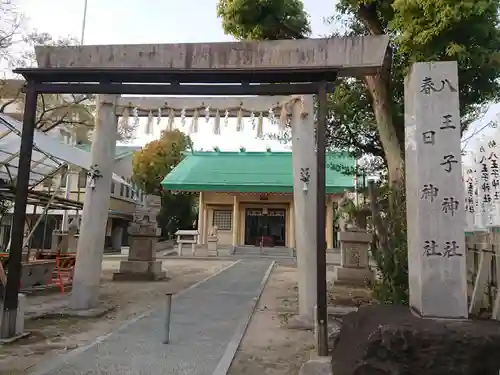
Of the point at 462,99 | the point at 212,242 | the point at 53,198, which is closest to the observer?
the point at 462,99

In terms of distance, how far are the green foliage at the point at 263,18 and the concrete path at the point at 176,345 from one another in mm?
6239

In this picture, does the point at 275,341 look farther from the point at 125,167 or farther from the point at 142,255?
the point at 125,167

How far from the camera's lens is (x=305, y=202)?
313 inches

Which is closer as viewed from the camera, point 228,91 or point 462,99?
point 228,91

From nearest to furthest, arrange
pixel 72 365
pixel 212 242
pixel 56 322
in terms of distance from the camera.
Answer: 1. pixel 72 365
2. pixel 56 322
3. pixel 212 242

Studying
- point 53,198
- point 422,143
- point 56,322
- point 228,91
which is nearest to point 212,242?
point 53,198

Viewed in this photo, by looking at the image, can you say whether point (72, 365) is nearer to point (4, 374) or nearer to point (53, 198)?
point (4, 374)

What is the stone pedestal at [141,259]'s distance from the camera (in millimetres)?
13977

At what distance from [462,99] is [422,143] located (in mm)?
4783

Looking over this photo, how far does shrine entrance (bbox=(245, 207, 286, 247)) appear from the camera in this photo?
28.0 metres

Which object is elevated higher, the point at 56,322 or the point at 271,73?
the point at 271,73

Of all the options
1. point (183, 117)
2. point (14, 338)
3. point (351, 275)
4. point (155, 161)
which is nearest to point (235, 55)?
point (183, 117)

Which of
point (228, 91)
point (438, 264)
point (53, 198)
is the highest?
point (228, 91)

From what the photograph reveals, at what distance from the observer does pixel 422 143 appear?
4699 mm
